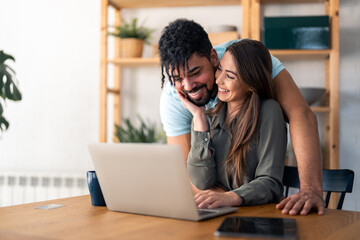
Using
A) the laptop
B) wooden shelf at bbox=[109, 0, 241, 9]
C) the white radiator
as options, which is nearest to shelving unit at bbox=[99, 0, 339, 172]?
wooden shelf at bbox=[109, 0, 241, 9]

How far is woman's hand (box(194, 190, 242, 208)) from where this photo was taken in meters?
1.11

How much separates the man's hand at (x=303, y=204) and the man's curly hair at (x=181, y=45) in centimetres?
65

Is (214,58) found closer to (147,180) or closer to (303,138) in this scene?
(303,138)

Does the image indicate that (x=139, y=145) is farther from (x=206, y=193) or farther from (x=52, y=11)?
(x=52, y=11)

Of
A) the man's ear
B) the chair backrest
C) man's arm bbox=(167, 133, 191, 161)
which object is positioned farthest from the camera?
man's arm bbox=(167, 133, 191, 161)

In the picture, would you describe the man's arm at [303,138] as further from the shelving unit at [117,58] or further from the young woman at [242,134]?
the shelving unit at [117,58]

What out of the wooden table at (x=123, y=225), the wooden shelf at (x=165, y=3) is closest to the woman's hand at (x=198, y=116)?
the wooden table at (x=123, y=225)

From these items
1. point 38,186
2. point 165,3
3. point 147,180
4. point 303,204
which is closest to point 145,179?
point 147,180

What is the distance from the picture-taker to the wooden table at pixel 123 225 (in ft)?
2.80

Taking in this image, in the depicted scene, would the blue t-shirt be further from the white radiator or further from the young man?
the white radiator

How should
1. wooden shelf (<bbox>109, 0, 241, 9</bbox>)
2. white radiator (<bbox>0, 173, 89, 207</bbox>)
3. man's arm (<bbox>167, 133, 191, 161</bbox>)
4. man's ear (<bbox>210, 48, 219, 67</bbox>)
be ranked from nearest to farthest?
man's ear (<bbox>210, 48, 219, 67</bbox>) → man's arm (<bbox>167, 133, 191, 161</bbox>) → wooden shelf (<bbox>109, 0, 241, 9</bbox>) → white radiator (<bbox>0, 173, 89, 207</bbox>)

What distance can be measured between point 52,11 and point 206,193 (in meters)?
2.76

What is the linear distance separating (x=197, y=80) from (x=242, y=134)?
0.33m

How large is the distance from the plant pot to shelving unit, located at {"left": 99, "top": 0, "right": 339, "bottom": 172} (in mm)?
48
